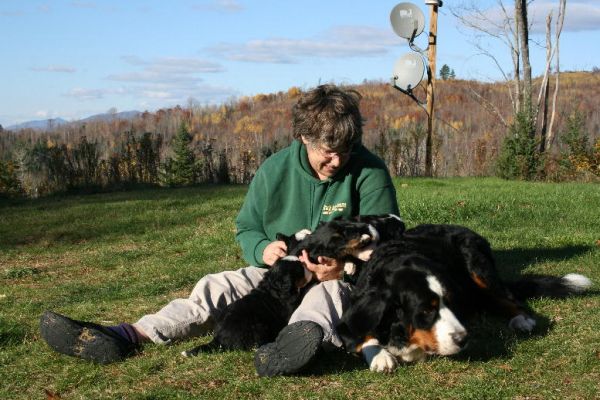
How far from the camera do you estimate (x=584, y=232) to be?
31.9 ft

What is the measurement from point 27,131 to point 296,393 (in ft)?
75.9

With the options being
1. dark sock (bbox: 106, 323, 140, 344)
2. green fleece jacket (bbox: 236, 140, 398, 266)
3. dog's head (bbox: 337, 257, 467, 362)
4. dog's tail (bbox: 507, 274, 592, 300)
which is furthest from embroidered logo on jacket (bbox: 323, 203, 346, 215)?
dark sock (bbox: 106, 323, 140, 344)

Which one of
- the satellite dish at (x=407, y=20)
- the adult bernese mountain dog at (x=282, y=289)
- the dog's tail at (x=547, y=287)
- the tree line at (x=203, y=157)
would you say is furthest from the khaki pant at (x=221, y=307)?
the satellite dish at (x=407, y=20)

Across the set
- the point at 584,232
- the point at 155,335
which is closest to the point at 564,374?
the point at 155,335

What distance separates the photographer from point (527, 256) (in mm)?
8078

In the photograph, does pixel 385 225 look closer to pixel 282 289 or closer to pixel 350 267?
pixel 350 267

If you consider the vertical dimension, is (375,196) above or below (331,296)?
above

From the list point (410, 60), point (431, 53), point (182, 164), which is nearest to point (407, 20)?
point (410, 60)

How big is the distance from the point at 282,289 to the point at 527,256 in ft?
12.3

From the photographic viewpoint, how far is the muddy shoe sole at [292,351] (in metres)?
4.39

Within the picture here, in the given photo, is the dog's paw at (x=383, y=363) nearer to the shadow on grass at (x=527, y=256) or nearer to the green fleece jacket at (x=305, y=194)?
the green fleece jacket at (x=305, y=194)

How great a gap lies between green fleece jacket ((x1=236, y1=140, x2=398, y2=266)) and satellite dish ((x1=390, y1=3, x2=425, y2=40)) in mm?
15460

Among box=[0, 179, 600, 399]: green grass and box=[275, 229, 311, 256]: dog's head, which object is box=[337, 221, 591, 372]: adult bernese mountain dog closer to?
box=[0, 179, 600, 399]: green grass

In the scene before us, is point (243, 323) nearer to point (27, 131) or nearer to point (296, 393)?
point (296, 393)
